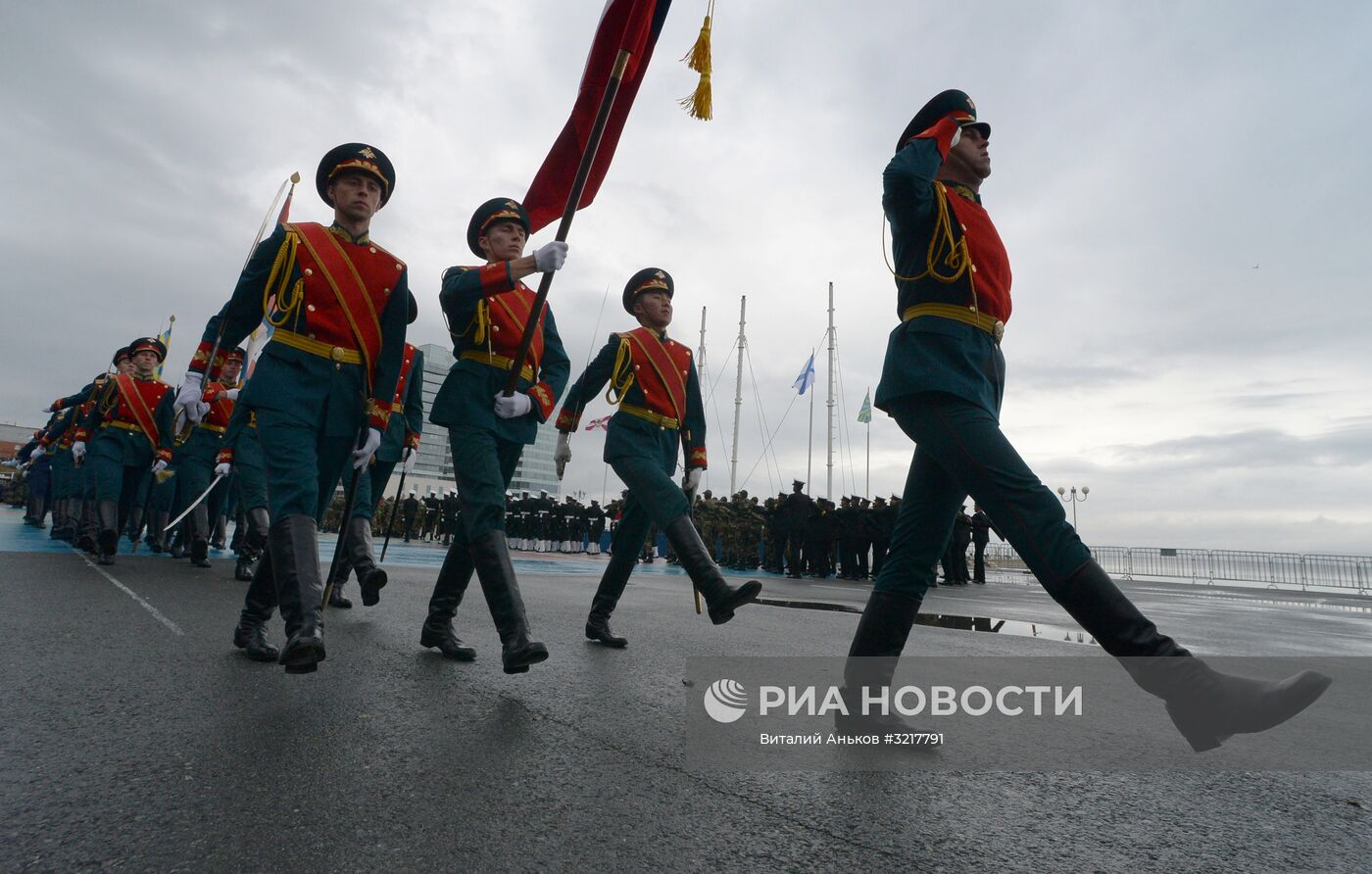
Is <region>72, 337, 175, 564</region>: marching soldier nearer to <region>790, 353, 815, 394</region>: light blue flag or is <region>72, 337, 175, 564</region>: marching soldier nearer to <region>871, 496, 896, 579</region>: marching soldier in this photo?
<region>871, 496, 896, 579</region>: marching soldier

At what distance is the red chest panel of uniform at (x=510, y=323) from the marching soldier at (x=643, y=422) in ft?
2.14

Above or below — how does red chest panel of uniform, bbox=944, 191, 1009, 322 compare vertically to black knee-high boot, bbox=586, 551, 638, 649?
above

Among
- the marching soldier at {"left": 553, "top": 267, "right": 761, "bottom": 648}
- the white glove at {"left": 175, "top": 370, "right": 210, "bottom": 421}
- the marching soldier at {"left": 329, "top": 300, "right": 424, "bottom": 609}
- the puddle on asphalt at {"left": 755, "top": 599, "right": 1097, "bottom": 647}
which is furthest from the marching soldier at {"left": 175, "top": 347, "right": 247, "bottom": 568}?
the puddle on asphalt at {"left": 755, "top": 599, "right": 1097, "bottom": 647}

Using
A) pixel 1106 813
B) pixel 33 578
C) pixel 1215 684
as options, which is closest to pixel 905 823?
pixel 1106 813

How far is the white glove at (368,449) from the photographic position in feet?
10.7

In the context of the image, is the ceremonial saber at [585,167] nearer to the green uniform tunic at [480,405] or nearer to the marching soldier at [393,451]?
the green uniform tunic at [480,405]

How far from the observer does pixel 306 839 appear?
60.1 inches

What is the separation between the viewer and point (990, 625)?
251 inches

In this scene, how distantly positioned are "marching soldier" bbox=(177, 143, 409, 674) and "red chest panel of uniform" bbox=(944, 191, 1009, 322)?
2254 mm

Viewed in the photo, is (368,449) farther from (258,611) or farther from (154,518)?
(154,518)

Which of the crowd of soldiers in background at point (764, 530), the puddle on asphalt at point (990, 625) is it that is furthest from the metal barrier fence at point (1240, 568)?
the puddle on asphalt at point (990, 625)

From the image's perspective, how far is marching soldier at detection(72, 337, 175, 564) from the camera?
26.2 ft

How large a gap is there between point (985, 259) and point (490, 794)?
2.23 meters

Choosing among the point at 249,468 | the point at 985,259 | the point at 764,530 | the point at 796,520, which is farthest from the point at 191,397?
the point at 764,530
